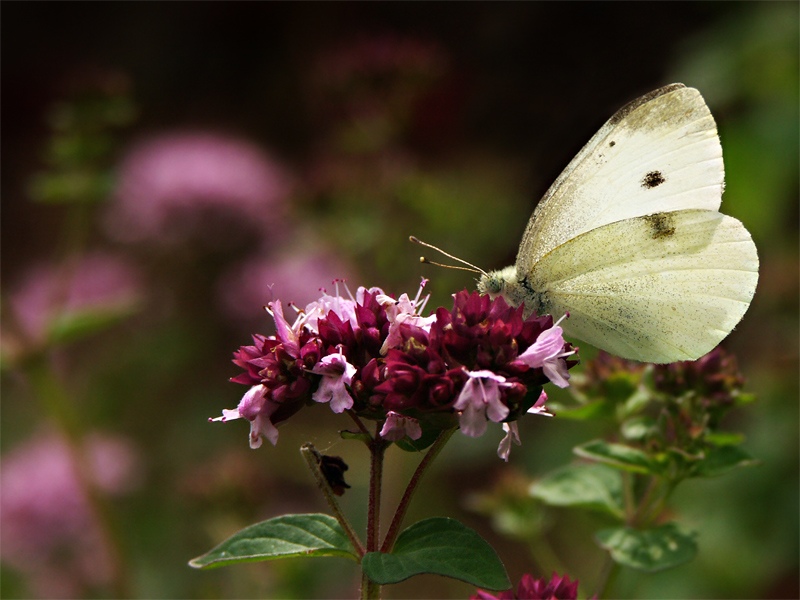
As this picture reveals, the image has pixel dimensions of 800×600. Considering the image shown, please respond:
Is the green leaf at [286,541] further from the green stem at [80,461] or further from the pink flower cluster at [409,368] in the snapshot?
the green stem at [80,461]

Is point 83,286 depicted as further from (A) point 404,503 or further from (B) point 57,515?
(A) point 404,503

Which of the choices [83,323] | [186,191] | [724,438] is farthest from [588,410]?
[186,191]

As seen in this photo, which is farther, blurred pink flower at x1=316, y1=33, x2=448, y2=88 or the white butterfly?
blurred pink flower at x1=316, y1=33, x2=448, y2=88

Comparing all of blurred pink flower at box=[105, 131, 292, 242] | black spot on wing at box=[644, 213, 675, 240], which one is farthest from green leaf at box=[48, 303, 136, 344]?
black spot on wing at box=[644, 213, 675, 240]

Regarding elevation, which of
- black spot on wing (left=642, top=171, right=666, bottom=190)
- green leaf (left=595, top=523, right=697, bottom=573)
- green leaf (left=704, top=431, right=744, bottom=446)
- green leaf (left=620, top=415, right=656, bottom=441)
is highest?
black spot on wing (left=642, top=171, right=666, bottom=190)

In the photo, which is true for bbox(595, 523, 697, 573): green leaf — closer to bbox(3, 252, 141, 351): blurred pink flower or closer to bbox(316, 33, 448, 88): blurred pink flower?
bbox(316, 33, 448, 88): blurred pink flower
